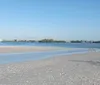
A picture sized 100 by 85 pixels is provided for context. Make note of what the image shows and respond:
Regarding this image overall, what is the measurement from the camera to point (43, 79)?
11414 mm

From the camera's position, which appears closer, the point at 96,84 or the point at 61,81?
the point at 96,84

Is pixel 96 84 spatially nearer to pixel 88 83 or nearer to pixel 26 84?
pixel 88 83

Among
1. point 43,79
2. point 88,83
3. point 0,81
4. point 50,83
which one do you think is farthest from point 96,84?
point 0,81

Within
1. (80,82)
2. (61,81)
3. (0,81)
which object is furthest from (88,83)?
(0,81)

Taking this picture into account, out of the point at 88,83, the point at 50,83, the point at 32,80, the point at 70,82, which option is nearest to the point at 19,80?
the point at 32,80

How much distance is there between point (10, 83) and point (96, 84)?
4.13 meters

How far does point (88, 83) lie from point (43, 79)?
248cm

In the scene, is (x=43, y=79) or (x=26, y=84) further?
(x=43, y=79)

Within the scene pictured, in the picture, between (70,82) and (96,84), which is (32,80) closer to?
(70,82)

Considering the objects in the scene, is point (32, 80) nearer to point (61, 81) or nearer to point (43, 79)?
point (43, 79)

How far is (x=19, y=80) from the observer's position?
11016 millimetres

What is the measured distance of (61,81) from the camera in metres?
10.8

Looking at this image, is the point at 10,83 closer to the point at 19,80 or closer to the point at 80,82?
the point at 19,80

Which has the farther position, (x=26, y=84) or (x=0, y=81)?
(x=0, y=81)
